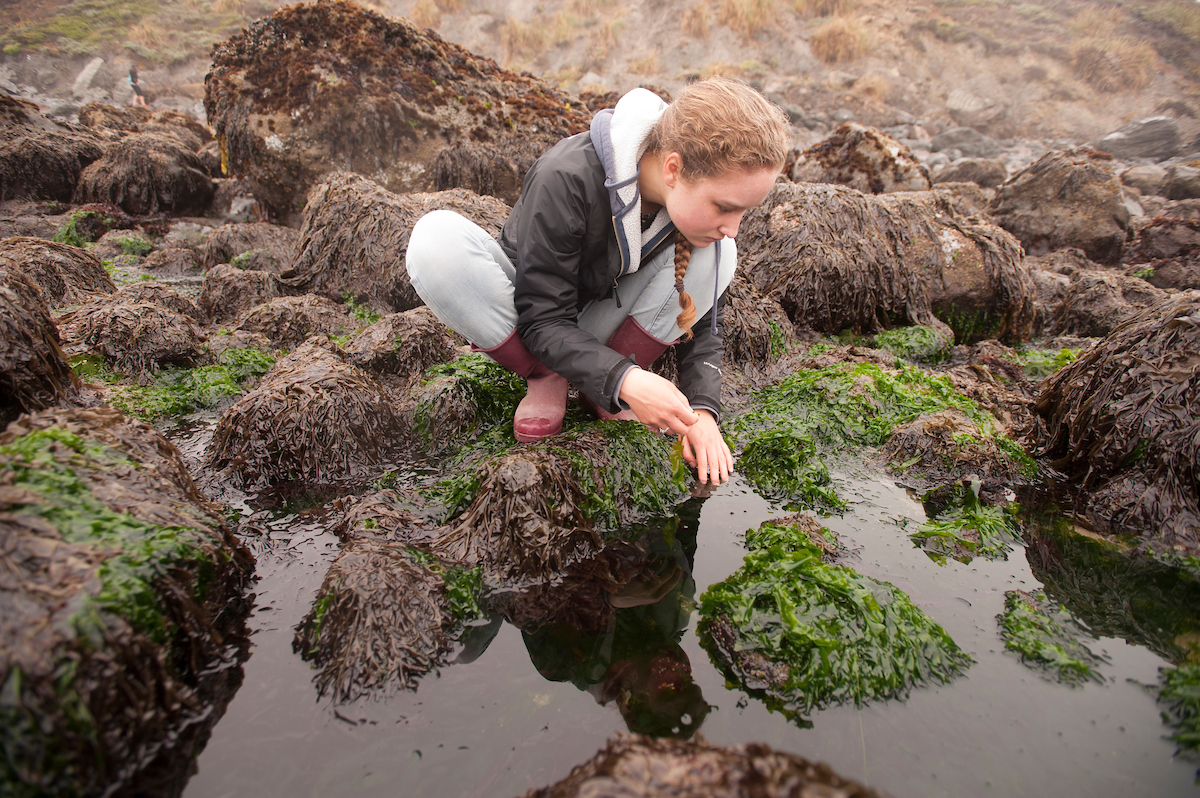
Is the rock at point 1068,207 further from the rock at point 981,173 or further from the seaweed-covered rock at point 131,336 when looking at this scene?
the seaweed-covered rock at point 131,336

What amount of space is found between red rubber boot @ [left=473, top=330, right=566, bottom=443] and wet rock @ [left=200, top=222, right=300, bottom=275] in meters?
4.95

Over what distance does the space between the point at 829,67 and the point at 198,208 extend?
2230 centimetres

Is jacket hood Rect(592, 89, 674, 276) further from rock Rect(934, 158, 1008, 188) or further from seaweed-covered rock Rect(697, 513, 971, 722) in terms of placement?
rock Rect(934, 158, 1008, 188)

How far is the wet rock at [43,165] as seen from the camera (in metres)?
8.27

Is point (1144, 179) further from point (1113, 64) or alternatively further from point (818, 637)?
point (1113, 64)

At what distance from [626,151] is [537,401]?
3.97 feet

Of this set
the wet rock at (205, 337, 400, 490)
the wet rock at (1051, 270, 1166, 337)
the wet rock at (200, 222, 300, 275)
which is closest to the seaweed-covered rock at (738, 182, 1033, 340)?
the wet rock at (1051, 270, 1166, 337)

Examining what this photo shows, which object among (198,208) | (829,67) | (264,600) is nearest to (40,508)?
(264,600)

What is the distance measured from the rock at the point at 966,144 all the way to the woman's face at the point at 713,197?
63.2 feet

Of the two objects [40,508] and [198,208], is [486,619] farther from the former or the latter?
[198,208]

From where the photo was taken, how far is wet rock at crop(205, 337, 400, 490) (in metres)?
2.63

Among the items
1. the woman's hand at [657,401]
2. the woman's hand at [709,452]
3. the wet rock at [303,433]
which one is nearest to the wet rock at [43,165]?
the wet rock at [303,433]

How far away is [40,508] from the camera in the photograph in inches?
56.3

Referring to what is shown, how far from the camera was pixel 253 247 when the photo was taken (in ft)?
21.7
